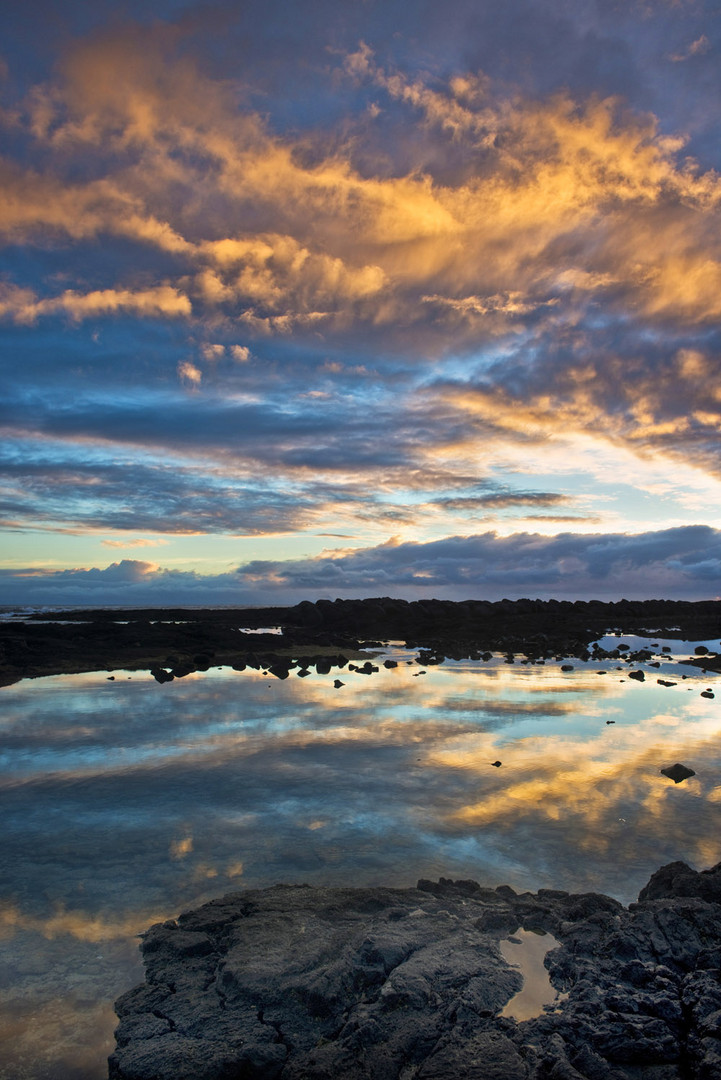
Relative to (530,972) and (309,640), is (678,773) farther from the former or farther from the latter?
(309,640)

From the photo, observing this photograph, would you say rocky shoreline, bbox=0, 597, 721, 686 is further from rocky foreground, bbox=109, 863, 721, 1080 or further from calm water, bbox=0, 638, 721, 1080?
rocky foreground, bbox=109, 863, 721, 1080

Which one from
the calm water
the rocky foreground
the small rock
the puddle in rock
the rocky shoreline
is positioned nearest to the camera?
the rocky foreground

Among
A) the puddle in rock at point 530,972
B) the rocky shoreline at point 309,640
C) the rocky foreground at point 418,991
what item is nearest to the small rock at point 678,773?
the rocky foreground at point 418,991

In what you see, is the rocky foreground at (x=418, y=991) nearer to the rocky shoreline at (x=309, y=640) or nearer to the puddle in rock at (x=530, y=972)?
the puddle in rock at (x=530, y=972)

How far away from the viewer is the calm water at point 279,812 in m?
5.64

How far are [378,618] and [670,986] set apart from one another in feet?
183

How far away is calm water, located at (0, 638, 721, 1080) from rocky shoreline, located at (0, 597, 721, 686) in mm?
10757

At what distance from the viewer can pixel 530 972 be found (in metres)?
5.14

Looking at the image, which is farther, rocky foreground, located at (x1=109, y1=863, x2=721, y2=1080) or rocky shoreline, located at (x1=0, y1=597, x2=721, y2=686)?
Answer: rocky shoreline, located at (x1=0, y1=597, x2=721, y2=686)

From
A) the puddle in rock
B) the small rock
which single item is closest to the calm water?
the small rock

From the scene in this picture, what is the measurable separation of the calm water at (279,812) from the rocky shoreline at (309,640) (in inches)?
424

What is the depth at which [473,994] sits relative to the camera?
468 centimetres

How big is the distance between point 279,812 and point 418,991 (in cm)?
512

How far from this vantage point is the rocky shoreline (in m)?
29.2
